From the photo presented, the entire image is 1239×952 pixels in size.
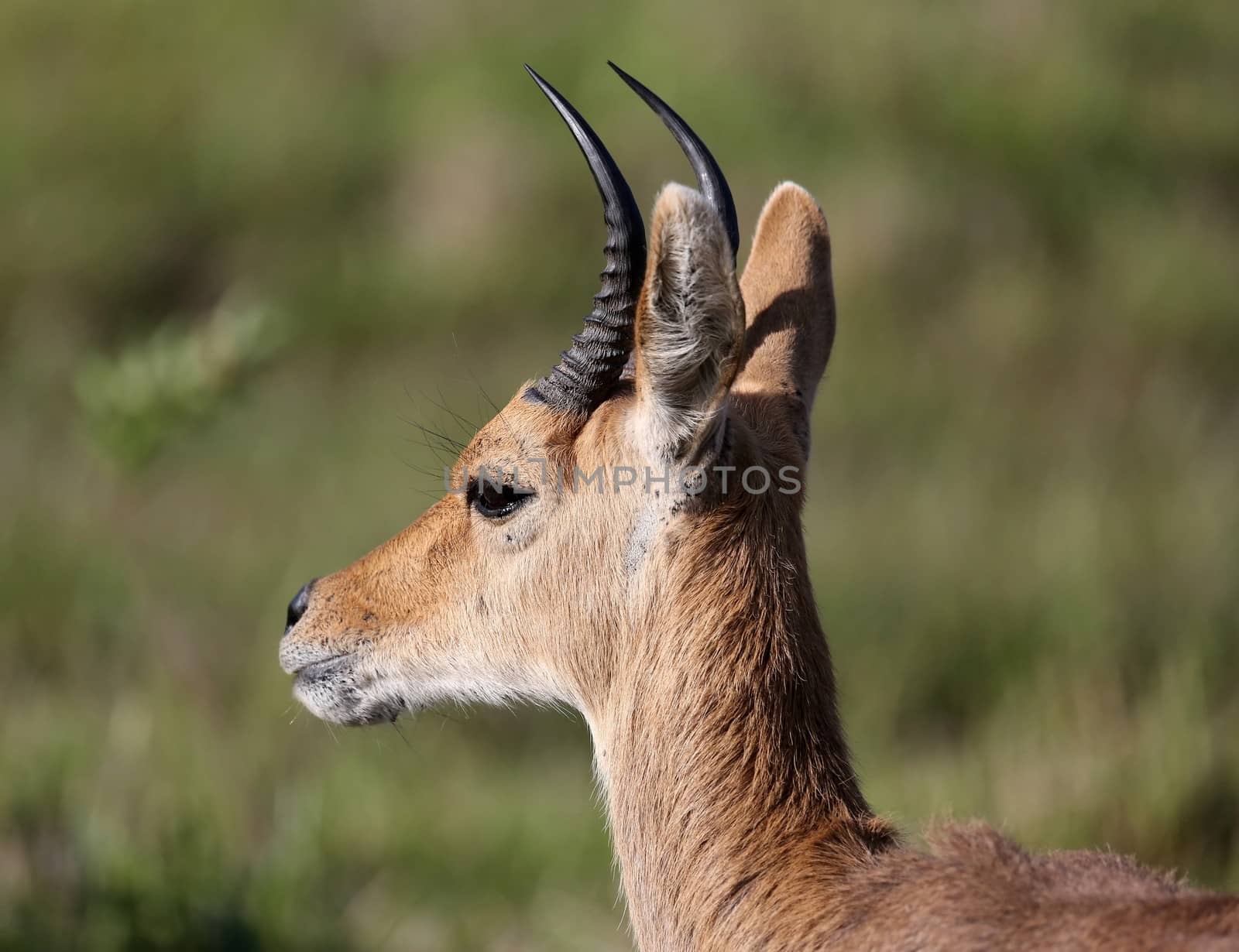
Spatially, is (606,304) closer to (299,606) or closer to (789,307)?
(789,307)

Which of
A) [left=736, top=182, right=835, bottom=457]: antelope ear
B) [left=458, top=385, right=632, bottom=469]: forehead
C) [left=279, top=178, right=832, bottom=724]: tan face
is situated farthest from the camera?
[left=736, top=182, right=835, bottom=457]: antelope ear

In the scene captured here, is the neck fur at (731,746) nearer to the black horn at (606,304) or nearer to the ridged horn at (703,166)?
the black horn at (606,304)

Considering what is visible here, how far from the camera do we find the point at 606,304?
12.0 feet

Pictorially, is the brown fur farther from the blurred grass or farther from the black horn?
the blurred grass

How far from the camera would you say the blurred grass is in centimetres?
652

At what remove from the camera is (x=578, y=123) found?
12.1 ft

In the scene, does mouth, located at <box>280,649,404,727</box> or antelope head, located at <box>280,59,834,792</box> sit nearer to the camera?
antelope head, located at <box>280,59,834,792</box>

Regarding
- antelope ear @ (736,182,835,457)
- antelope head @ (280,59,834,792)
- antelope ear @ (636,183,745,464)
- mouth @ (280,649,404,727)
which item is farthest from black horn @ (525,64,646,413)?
mouth @ (280,649,404,727)

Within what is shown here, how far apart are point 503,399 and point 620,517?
829 cm

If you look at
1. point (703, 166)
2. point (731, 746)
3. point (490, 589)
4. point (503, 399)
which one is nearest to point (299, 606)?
point (490, 589)

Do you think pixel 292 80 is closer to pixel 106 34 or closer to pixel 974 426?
pixel 106 34

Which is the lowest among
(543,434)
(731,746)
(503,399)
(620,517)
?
(731,746)

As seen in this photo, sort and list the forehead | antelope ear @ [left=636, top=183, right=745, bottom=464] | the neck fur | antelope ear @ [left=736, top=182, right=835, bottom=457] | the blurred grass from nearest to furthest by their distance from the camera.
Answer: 1. antelope ear @ [left=636, top=183, right=745, bottom=464]
2. the neck fur
3. the forehead
4. antelope ear @ [left=736, top=182, right=835, bottom=457]
5. the blurred grass

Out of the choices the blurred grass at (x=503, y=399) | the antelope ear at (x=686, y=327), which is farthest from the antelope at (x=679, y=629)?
the blurred grass at (x=503, y=399)
